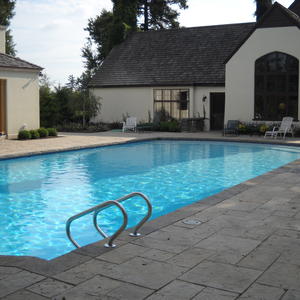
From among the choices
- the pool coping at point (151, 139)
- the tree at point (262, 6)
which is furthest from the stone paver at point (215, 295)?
the tree at point (262, 6)

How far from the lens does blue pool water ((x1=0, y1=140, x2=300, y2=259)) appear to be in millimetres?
7355

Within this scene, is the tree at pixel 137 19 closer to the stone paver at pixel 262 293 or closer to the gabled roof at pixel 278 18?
the gabled roof at pixel 278 18

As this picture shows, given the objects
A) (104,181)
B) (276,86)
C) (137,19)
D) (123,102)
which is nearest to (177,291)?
(104,181)

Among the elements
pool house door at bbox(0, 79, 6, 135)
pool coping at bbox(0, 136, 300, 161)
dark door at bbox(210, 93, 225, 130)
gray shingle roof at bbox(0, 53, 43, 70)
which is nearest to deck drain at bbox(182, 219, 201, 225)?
pool coping at bbox(0, 136, 300, 161)

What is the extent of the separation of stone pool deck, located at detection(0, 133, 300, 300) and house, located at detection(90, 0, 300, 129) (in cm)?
1553

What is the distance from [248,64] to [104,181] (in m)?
12.8

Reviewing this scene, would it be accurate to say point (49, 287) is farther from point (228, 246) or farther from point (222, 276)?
point (228, 246)

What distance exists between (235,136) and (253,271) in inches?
651

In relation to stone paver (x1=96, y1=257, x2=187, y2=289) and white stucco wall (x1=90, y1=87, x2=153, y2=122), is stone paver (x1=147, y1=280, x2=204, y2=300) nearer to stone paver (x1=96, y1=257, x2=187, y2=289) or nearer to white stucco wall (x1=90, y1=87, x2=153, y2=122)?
stone paver (x1=96, y1=257, x2=187, y2=289)

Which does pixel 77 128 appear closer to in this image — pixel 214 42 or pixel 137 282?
pixel 214 42

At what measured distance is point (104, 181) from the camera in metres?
11.3

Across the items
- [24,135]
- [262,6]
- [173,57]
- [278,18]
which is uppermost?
[262,6]

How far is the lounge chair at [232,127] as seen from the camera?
21.0 m

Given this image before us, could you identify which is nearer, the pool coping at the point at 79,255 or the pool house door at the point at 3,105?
the pool coping at the point at 79,255
